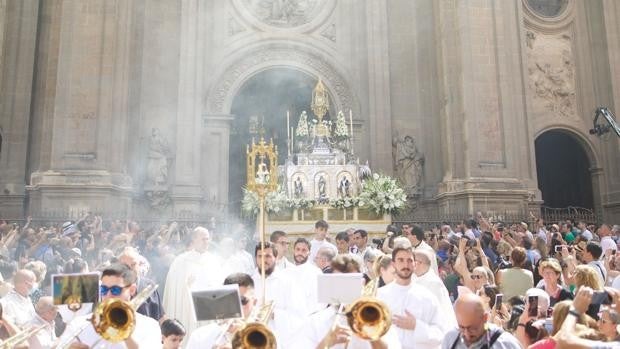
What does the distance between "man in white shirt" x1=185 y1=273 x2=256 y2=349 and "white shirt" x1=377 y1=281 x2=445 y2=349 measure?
1186 mm

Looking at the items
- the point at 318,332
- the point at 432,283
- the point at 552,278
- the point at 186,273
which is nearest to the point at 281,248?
the point at 186,273

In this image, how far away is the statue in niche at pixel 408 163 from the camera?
21.2 meters

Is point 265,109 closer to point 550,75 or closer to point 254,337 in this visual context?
point 550,75

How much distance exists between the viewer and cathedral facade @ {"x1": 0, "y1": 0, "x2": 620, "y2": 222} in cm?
1875

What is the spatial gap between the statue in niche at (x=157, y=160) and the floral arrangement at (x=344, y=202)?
25.2ft

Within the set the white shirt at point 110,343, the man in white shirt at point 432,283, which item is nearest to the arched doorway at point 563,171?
the man in white shirt at point 432,283

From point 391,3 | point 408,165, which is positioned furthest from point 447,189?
point 391,3

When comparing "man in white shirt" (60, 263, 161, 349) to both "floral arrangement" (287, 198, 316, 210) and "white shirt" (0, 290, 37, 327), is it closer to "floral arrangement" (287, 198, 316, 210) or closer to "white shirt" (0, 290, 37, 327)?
"white shirt" (0, 290, 37, 327)

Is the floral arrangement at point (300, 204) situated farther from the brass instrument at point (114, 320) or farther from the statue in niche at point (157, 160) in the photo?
the brass instrument at point (114, 320)

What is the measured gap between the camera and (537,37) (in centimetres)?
2347

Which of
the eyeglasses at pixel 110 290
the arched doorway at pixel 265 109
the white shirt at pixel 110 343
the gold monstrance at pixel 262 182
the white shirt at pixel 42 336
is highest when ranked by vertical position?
the arched doorway at pixel 265 109

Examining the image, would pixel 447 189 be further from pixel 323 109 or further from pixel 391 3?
pixel 391 3

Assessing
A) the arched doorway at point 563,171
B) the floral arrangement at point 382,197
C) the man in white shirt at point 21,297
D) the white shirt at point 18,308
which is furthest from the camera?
the arched doorway at point 563,171

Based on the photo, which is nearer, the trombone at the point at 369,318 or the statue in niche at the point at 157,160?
the trombone at the point at 369,318
